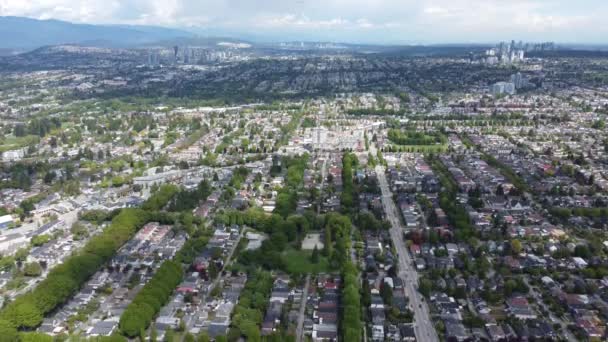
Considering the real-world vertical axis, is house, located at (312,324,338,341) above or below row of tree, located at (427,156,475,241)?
below

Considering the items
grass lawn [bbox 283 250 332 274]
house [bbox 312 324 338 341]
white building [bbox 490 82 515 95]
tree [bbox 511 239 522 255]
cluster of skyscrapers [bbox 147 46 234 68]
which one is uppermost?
cluster of skyscrapers [bbox 147 46 234 68]

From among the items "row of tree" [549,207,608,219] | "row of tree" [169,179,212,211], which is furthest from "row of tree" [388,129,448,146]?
"row of tree" [169,179,212,211]

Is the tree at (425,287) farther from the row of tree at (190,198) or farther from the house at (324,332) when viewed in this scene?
the row of tree at (190,198)

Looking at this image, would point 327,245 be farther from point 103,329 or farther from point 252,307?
point 103,329

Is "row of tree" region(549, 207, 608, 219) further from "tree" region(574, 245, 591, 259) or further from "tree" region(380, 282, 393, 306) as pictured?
"tree" region(380, 282, 393, 306)

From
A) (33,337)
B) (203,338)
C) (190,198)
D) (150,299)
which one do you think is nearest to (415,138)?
(190,198)

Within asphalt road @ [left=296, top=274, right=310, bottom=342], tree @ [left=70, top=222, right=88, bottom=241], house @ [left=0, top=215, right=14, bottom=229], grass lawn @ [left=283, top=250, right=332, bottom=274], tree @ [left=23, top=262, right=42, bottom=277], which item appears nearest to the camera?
asphalt road @ [left=296, top=274, right=310, bottom=342]

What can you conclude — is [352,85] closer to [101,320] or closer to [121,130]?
[121,130]
